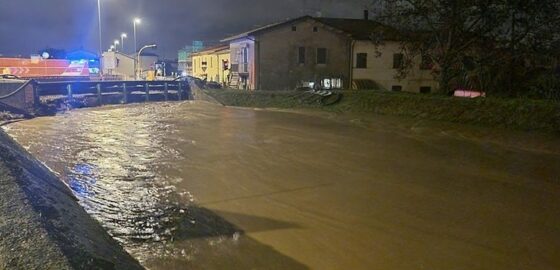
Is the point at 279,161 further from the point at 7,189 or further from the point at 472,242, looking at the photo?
the point at 7,189

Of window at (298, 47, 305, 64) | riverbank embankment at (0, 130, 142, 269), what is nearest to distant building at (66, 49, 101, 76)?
window at (298, 47, 305, 64)

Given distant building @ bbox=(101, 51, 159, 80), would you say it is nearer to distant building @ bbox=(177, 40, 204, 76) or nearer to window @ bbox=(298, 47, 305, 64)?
distant building @ bbox=(177, 40, 204, 76)

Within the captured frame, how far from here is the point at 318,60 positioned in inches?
1451

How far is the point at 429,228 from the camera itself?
7.30 meters

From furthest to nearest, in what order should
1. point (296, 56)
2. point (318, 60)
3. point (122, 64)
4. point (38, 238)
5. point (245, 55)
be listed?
point (122, 64)
point (245, 55)
point (318, 60)
point (296, 56)
point (38, 238)

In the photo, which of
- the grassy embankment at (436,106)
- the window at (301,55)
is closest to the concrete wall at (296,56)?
the window at (301,55)

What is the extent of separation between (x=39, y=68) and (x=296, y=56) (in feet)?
61.4

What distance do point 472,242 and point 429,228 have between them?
70cm

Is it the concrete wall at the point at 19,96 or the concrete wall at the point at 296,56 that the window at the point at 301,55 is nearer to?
the concrete wall at the point at 296,56

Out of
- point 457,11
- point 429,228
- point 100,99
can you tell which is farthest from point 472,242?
point 100,99

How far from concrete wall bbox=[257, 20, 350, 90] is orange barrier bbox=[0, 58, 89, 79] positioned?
1455 cm

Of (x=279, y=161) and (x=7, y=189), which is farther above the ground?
(x=7, y=189)

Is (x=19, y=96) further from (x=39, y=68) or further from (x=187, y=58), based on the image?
(x=187, y=58)

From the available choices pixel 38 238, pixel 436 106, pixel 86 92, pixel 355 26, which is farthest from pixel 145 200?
pixel 355 26
